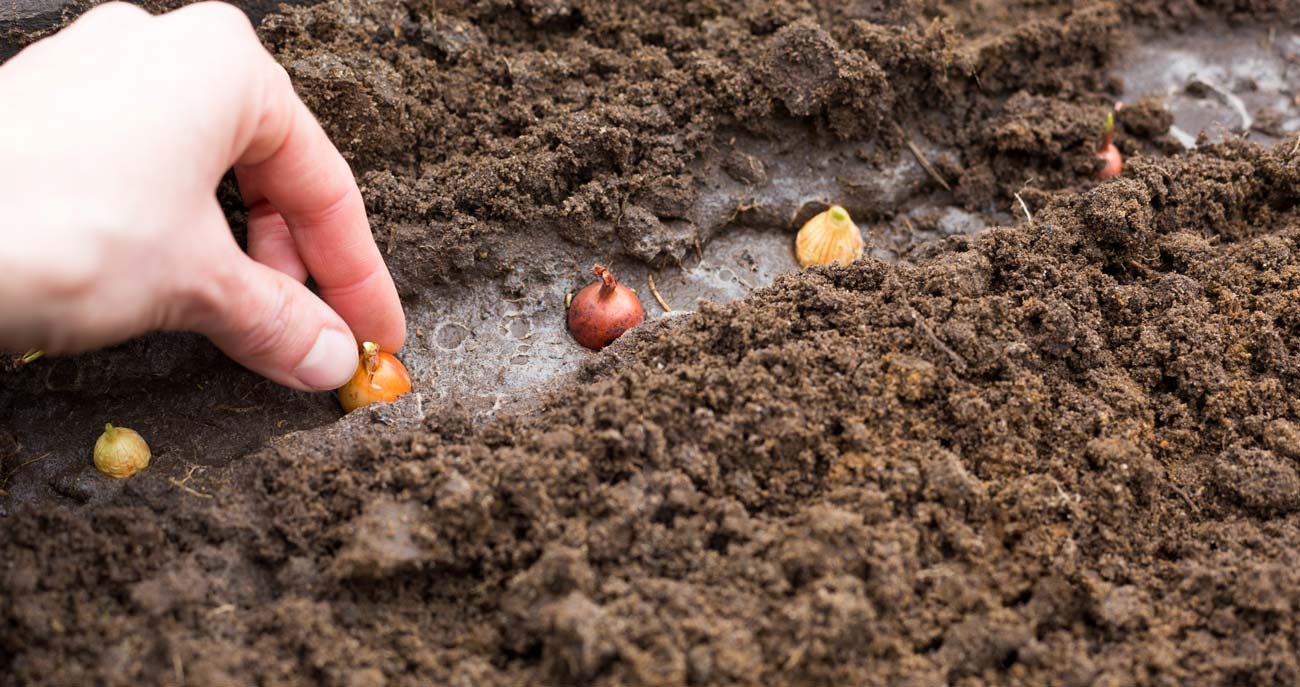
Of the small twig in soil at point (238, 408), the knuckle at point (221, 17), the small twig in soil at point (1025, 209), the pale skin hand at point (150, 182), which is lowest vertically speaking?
the small twig in soil at point (238, 408)

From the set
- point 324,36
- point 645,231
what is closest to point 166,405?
point 324,36

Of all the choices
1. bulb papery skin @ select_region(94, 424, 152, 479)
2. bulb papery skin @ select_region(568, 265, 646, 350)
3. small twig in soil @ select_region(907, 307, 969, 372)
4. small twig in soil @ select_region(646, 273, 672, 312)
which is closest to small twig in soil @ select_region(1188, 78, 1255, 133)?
small twig in soil @ select_region(907, 307, 969, 372)

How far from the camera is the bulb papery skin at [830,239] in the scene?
114 inches

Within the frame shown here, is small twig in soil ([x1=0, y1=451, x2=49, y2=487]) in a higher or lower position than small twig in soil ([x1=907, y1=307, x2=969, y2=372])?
lower

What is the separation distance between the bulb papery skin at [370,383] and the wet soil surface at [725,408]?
0.34 ft

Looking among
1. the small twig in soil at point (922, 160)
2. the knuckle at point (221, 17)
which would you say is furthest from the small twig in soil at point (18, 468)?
the small twig in soil at point (922, 160)

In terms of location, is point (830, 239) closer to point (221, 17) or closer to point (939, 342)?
point (939, 342)

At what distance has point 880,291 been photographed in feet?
7.77

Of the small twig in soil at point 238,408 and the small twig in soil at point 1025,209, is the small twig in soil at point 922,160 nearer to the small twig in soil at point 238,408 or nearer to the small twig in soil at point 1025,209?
the small twig in soil at point 1025,209

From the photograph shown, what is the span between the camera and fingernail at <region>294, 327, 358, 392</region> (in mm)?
2178

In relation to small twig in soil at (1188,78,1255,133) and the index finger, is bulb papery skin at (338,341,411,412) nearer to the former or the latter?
the index finger

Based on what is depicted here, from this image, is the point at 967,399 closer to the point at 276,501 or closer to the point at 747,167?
the point at 747,167

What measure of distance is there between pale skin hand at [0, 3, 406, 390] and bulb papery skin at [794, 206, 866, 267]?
1418mm

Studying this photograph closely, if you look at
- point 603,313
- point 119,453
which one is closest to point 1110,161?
point 603,313
